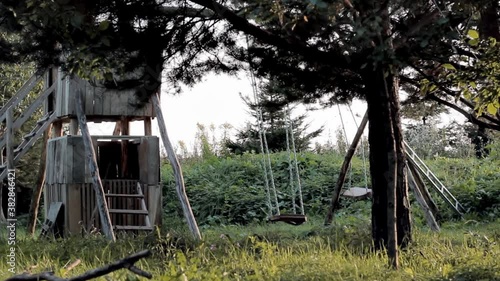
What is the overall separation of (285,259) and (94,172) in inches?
230

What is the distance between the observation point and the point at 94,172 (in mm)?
12102

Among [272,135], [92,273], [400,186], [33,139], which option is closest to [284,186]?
[272,135]

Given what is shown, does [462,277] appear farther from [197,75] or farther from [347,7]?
[197,75]

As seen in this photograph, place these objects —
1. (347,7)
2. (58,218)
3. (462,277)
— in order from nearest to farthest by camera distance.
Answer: (462,277) < (347,7) < (58,218)

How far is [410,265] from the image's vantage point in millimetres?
7055

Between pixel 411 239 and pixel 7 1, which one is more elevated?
pixel 7 1

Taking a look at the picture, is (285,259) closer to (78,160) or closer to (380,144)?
(380,144)

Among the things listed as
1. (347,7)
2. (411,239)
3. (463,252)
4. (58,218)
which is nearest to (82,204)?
(58,218)

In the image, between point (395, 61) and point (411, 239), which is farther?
point (411, 239)

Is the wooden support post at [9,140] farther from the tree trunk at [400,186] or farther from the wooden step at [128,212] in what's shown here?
the tree trunk at [400,186]

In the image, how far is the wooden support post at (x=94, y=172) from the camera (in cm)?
1152

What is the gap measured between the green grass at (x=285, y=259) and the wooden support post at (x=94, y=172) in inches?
56.0

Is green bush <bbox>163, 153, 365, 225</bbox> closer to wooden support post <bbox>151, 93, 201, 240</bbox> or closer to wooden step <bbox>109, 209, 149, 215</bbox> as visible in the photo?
wooden step <bbox>109, 209, 149, 215</bbox>

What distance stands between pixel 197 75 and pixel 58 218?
5.74 meters
